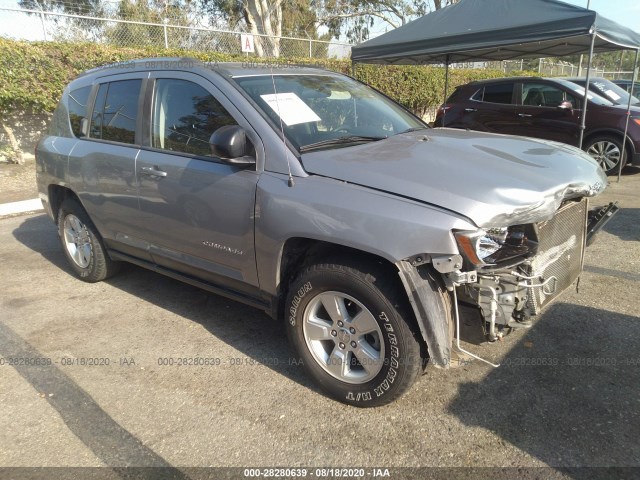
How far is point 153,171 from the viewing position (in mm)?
3363

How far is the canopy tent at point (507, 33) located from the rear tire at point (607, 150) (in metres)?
1.58

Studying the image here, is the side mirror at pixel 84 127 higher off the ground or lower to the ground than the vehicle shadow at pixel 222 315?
higher

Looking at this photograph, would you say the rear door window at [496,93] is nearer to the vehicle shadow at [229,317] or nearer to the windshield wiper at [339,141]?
the windshield wiper at [339,141]

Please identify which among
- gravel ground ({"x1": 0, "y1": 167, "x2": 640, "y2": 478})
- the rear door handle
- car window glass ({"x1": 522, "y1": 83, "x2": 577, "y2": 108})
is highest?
car window glass ({"x1": 522, "y1": 83, "x2": 577, "y2": 108})

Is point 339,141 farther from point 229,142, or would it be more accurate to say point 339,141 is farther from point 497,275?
point 497,275

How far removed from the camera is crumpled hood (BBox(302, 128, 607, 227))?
226cm

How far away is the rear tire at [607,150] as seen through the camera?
8.37 m

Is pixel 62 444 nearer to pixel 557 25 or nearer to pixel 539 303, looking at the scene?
pixel 539 303

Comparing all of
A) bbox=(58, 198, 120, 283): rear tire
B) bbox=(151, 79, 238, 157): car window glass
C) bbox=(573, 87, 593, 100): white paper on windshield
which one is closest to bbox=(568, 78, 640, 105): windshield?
bbox=(573, 87, 593, 100): white paper on windshield

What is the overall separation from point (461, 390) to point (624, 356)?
1.15m

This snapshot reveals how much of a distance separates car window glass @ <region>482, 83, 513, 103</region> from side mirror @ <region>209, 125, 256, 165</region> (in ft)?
26.4

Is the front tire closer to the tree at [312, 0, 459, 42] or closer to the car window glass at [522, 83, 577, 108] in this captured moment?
the car window glass at [522, 83, 577, 108]

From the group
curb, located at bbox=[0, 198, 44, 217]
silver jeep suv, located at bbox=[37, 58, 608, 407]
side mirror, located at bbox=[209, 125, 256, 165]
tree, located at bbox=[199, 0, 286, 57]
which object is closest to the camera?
silver jeep suv, located at bbox=[37, 58, 608, 407]

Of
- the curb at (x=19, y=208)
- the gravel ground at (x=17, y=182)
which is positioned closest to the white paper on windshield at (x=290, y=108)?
the curb at (x=19, y=208)
